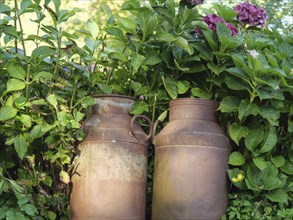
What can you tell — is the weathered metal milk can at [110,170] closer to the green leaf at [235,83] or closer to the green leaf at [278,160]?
the green leaf at [235,83]

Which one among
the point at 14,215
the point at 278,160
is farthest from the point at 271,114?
the point at 14,215

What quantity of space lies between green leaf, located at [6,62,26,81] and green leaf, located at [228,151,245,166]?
102 centimetres

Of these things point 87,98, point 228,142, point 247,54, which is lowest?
point 228,142

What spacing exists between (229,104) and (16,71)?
0.99 meters

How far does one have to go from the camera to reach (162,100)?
2.82 meters

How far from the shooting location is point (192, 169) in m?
2.49

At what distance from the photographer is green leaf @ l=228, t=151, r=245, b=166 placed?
8.32 ft

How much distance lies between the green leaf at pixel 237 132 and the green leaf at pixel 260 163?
0.37ft

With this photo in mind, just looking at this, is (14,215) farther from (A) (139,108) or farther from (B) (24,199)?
(A) (139,108)

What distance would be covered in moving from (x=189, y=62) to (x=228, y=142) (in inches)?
17.1

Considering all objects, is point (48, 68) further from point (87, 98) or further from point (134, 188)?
point (134, 188)

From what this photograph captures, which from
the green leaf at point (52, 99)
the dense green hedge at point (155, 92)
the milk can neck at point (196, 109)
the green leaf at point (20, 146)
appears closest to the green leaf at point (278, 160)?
the dense green hedge at point (155, 92)

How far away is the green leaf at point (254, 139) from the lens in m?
2.52

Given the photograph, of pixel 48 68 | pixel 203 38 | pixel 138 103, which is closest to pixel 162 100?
pixel 138 103
